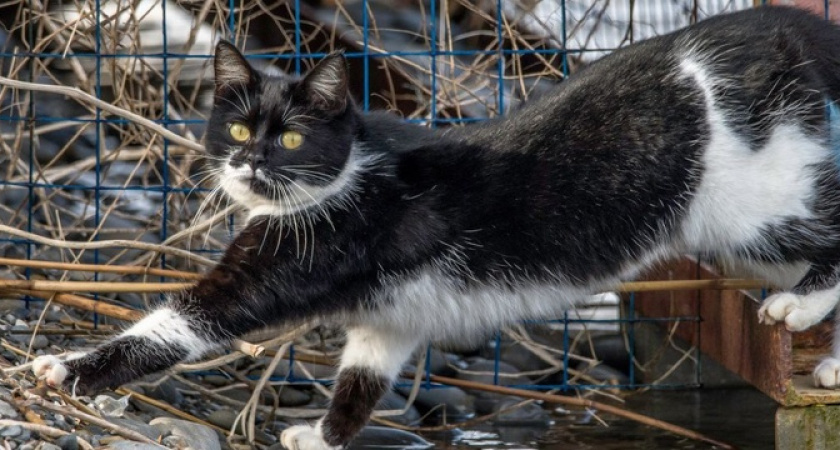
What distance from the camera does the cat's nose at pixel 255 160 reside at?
3334mm

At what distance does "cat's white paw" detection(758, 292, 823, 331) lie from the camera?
143 inches

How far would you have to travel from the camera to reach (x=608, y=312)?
6004 mm

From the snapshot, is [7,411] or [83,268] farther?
[83,268]

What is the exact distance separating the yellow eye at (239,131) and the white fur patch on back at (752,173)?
4.34 ft

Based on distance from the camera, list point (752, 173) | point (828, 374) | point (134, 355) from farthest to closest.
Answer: point (828, 374) < point (752, 173) < point (134, 355)

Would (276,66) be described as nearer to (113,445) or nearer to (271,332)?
(271,332)

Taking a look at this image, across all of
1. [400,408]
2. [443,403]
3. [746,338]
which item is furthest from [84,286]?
[746,338]

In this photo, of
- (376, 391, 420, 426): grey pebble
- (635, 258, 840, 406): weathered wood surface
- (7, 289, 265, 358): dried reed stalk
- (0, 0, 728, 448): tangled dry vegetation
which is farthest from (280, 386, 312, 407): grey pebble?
(635, 258, 840, 406): weathered wood surface

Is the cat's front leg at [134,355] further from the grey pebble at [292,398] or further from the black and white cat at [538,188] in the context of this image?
the grey pebble at [292,398]

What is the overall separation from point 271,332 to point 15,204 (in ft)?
8.29

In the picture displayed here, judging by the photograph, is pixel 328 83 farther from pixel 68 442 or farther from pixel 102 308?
pixel 68 442

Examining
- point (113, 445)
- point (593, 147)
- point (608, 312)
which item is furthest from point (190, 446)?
point (608, 312)

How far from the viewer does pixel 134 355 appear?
10.8 ft

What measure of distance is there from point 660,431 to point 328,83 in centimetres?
197
